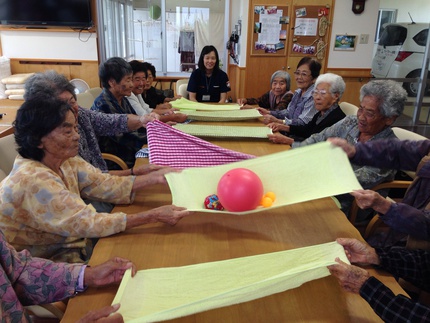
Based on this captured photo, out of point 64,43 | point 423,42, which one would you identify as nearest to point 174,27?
point 64,43

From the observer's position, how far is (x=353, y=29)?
5582mm

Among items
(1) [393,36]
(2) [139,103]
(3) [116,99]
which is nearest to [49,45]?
(2) [139,103]

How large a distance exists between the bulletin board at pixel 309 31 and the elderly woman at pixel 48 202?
492 centimetres

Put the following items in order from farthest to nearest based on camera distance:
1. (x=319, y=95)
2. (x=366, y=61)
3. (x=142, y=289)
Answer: (x=366, y=61) → (x=319, y=95) → (x=142, y=289)

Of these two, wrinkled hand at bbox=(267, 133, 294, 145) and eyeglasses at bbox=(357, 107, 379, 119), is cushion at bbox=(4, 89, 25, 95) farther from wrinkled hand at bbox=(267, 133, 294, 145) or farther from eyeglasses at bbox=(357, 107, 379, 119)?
eyeglasses at bbox=(357, 107, 379, 119)

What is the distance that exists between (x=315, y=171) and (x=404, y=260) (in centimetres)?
49

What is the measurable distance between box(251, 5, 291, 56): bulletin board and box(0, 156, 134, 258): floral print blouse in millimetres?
4894

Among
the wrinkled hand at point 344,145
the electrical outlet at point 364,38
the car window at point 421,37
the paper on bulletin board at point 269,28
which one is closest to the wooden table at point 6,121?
the wrinkled hand at point 344,145

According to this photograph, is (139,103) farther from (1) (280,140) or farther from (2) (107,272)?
(2) (107,272)

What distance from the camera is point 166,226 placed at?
142 centimetres

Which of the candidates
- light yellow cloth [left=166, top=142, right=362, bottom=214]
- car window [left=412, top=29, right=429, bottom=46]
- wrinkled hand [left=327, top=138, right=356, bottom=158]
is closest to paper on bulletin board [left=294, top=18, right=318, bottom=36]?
car window [left=412, top=29, right=429, bottom=46]

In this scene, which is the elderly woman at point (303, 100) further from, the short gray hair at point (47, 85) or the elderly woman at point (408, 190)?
the short gray hair at point (47, 85)

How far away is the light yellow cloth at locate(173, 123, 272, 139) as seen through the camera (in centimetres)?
258

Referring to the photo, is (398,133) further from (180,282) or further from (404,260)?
(180,282)
